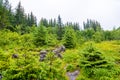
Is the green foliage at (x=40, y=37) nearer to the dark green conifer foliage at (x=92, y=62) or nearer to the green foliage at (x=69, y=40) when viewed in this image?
the green foliage at (x=69, y=40)

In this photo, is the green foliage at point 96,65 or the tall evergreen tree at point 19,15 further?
the tall evergreen tree at point 19,15

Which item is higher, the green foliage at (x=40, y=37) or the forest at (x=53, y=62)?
the green foliage at (x=40, y=37)

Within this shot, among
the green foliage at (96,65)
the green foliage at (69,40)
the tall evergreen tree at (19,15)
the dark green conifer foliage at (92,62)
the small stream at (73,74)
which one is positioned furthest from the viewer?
the tall evergreen tree at (19,15)

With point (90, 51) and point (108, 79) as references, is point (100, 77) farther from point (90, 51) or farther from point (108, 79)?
point (90, 51)

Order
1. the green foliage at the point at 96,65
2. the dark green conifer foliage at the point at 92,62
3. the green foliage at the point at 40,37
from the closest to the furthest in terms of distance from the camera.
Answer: the green foliage at the point at 96,65 → the dark green conifer foliage at the point at 92,62 → the green foliage at the point at 40,37

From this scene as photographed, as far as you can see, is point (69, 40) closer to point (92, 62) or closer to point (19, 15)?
point (92, 62)

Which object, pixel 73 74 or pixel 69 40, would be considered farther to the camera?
pixel 69 40

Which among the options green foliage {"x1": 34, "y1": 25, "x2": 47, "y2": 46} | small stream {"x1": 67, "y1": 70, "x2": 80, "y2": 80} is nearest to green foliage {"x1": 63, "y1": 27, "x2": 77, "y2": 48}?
green foliage {"x1": 34, "y1": 25, "x2": 47, "y2": 46}

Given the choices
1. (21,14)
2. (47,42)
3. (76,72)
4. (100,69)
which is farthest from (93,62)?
(21,14)

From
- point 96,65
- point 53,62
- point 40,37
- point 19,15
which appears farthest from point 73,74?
point 19,15

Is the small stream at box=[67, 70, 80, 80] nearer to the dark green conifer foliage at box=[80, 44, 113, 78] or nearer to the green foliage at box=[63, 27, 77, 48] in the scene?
the dark green conifer foliage at box=[80, 44, 113, 78]

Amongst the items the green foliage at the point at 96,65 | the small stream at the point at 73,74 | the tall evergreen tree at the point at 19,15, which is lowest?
the small stream at the point at 73,74

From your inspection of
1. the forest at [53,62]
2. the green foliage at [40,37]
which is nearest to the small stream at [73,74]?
the forest at [53,62]

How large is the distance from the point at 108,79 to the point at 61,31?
74922mm
